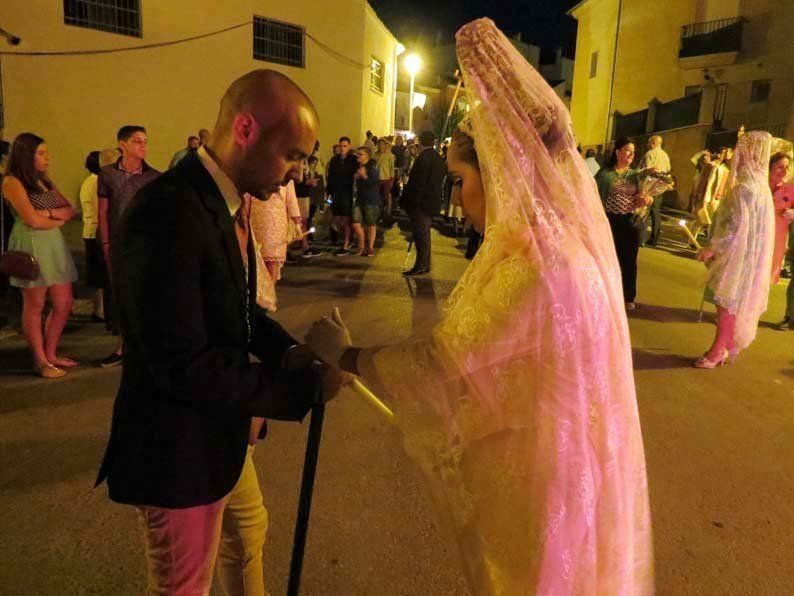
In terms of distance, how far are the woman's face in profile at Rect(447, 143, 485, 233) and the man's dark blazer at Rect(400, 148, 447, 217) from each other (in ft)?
24.8

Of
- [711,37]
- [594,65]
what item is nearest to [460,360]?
[711,37]

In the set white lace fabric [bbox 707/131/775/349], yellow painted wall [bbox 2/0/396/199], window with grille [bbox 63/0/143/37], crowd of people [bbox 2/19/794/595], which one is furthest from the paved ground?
window with grille [bbox 63/0/143/37]

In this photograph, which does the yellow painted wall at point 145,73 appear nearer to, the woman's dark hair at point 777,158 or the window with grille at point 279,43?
the window with grille at point 279,43

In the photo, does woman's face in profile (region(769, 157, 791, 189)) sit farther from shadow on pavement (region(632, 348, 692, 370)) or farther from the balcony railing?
the balcony railing

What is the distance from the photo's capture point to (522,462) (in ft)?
5.55

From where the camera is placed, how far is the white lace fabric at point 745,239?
18.8 feet

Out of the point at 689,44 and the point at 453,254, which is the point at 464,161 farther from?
the point at 689,44

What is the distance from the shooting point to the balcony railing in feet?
77.9

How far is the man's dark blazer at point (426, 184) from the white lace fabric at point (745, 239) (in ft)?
14.7

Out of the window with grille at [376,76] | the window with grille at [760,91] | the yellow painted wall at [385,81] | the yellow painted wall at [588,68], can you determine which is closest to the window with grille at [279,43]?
the yellow painted wall at [385,81]

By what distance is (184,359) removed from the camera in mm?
1477

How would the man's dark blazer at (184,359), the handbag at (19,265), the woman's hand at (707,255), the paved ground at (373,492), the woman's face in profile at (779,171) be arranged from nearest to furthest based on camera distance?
the man's dark blazer at (184,359) → the paved ground at (373,492) → the handbag at (19,265) → the woman's hand at (707,255) → the woman's face in profile at (779,171)

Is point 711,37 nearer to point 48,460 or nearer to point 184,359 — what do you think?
point 48,460

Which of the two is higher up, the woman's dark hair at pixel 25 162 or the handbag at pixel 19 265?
the woman's dark hair at pixel 25 162
